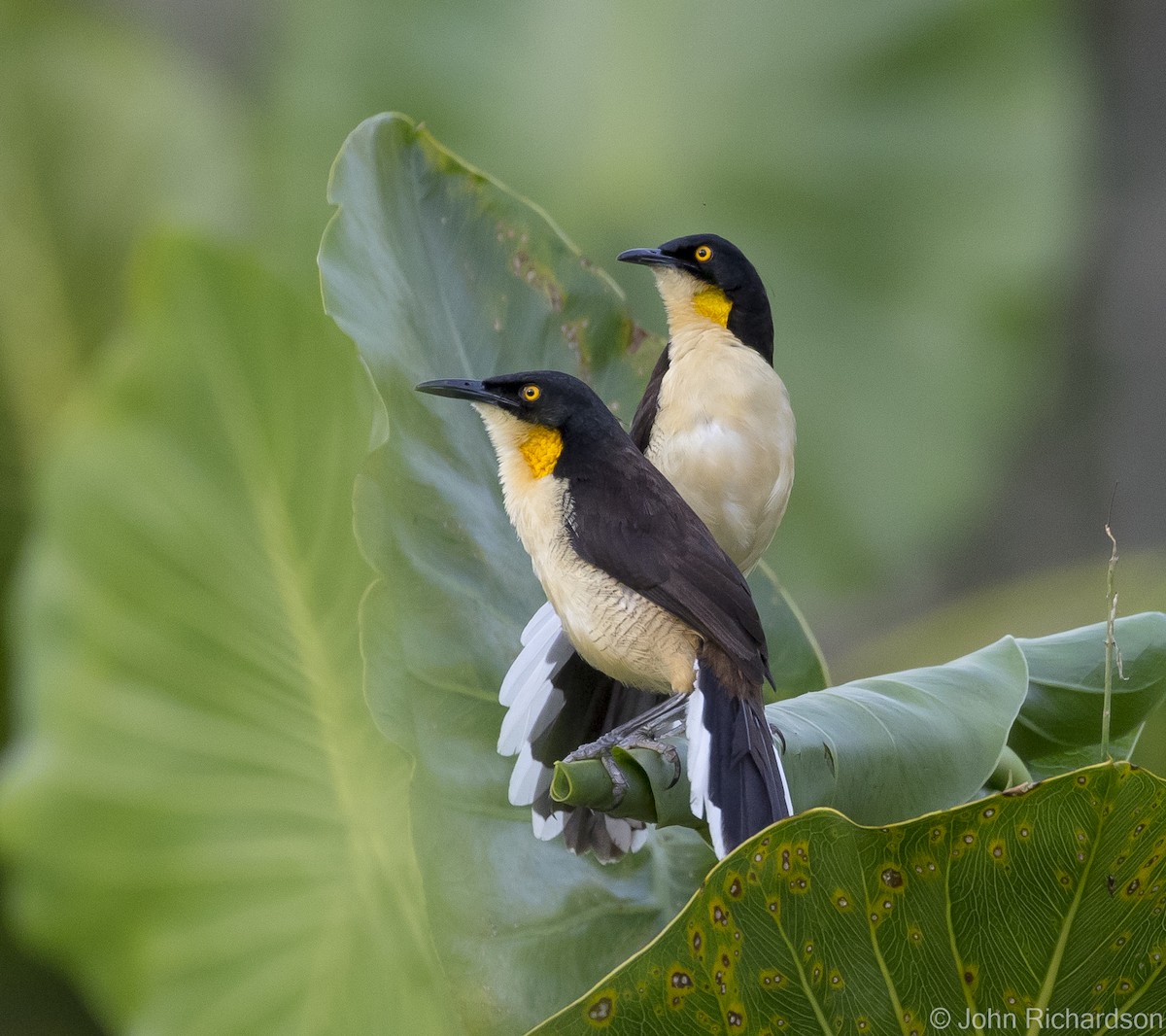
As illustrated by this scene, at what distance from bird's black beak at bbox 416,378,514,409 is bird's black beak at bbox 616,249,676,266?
11 centimetres

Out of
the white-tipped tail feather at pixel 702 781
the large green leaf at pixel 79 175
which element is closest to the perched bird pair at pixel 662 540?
the white-tipped tail feather at pixel 702 781

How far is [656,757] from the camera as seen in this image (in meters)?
0.59

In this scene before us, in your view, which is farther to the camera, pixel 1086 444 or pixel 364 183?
pixel 1086 444

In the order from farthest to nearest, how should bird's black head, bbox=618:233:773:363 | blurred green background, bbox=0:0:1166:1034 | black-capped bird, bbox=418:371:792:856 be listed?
blurred green background, bbox=0:0:1166:1034 → bird's black head, bbox=618:233:773:363 → black-capped bird, bbox=418:371:792:856

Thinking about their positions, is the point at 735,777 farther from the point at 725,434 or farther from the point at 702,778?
the point at 725,434

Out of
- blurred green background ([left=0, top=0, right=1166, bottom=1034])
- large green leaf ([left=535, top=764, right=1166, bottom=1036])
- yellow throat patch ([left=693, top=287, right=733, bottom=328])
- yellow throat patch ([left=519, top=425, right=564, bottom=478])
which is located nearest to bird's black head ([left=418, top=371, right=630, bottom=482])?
yellow throat patch ([left=519, top=425, right=564, bottom=478])

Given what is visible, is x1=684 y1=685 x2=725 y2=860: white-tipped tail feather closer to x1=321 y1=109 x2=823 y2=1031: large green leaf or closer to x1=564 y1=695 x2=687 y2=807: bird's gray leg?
x1=564 y1=695 x2=687 y2=807: bird's gray leg

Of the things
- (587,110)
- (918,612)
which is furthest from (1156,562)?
(918,612)

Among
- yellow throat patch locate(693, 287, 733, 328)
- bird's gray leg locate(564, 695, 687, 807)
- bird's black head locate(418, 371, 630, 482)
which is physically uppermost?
yellow throat patch locate(693, 287, 733, 328)

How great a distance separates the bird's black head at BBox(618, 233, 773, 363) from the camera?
2.50ft

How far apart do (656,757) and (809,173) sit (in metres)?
1.70

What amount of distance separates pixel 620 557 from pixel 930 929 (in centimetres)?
22

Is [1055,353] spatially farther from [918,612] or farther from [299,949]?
[299,949]

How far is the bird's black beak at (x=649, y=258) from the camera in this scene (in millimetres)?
742
